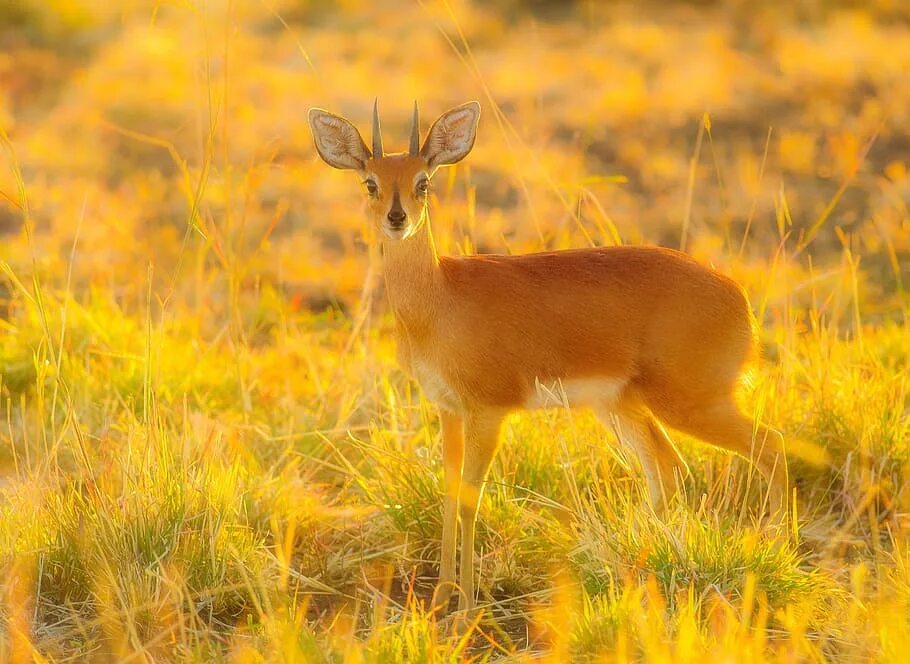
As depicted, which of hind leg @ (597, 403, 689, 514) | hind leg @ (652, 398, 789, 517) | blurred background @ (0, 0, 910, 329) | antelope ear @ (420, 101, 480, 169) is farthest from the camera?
blurred background @ (0, 0, 910, 329)

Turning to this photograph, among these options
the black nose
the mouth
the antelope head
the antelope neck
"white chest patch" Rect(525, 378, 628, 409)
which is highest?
the antelope head

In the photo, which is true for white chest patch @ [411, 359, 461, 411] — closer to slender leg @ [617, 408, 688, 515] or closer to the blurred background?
slender leg @ [617, 408, 688, 515]

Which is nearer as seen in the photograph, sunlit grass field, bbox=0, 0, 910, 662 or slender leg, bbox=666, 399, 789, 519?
sunlit grass field, bbox=0, 0, 910, 662

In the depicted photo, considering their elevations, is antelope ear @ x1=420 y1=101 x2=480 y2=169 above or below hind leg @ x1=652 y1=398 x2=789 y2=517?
above

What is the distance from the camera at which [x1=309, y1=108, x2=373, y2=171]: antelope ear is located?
4844mm

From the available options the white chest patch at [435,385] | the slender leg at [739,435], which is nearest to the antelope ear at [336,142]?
the white chest patch at [435,385]

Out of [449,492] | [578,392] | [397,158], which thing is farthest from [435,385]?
[397,158]

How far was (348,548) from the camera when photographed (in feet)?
17.1

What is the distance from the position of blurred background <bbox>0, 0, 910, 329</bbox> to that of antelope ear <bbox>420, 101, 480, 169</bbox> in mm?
884

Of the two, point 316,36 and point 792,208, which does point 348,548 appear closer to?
point 792,208

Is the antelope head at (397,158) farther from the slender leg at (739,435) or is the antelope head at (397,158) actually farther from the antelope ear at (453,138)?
the slender leg at (739,435)

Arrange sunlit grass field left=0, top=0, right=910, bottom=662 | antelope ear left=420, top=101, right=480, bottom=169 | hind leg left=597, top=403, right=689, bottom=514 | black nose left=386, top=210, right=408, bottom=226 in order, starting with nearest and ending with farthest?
sunlit grass field left=0, top=0, right=910, bottom=662
black nose left=386, top=210, right=408, bottom=226
antelope ear left=420, top=101, right=480, bottom=169
hind leg left=597, top=403, right=689, bottom=514

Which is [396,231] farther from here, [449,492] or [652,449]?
[652,449]

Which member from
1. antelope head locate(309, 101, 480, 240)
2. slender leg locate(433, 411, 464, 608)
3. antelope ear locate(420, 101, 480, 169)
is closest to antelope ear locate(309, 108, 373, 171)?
antelope head locate(309, 101, 480, 240)
